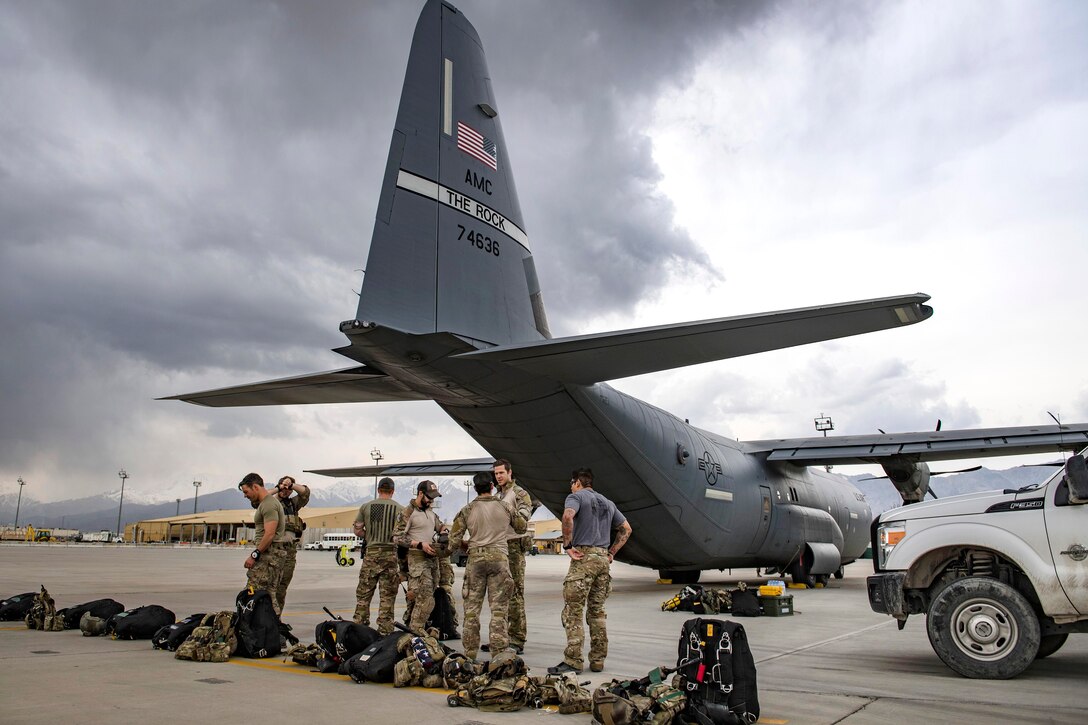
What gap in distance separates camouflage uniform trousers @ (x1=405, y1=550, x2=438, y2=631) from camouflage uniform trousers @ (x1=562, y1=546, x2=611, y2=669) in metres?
1.73

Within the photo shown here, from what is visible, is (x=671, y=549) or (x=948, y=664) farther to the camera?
(x=671, y=549)

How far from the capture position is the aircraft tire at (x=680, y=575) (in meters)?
18.3

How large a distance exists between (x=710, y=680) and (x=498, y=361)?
5.07m

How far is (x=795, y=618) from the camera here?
1082cm

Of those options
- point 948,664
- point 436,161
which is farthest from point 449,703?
point 436,161

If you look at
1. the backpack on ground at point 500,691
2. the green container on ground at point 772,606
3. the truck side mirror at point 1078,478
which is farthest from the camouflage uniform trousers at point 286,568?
the truck side mirror at point 1078,478

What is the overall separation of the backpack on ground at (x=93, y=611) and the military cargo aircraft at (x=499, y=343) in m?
2.88

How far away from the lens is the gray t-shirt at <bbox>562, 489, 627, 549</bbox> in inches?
263

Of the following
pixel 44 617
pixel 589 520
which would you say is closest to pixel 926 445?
pixel 589 520

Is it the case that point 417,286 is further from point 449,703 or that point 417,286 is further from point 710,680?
point 710,680

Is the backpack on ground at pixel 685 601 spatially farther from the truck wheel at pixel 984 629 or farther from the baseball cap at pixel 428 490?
the baseball cap at pixel 428 490

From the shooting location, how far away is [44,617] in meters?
8.35

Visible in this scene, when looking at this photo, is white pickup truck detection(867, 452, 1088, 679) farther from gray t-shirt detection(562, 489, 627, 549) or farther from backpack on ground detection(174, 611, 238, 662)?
backpack on ground detection(174, 611, 238, 662)

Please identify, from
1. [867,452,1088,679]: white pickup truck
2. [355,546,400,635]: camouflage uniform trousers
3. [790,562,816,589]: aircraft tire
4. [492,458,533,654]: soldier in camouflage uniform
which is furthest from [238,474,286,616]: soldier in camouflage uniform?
[790,562,816,589]: aircraft tire
